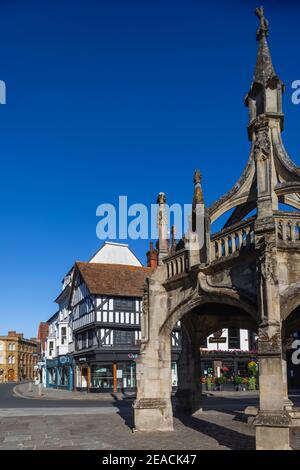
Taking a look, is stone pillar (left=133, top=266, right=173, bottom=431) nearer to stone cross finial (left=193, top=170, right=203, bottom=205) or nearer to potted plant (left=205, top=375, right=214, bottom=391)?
stone cross finial (left=193, top=170, right=203, bottom=205)

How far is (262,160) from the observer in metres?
11.6

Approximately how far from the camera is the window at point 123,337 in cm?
4244

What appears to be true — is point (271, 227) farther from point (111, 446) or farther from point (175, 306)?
point (111, 446)

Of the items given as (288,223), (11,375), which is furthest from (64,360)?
(11,375)

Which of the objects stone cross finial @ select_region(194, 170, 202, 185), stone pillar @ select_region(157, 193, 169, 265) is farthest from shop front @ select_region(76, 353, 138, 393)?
stone cross finial @ select_region(194, 170, 202, 185)

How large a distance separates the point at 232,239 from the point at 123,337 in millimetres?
31951

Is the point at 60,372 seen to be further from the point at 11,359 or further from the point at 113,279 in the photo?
the point at 11,359

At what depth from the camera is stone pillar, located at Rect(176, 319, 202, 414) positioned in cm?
1816

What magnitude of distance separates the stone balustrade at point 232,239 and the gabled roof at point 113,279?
29.5m

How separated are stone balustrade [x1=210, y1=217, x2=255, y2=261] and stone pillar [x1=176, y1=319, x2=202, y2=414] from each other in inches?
231

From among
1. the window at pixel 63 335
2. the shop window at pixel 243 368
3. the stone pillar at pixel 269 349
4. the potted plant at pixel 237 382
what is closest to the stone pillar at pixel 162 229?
the stone pillar at pixel 269 349

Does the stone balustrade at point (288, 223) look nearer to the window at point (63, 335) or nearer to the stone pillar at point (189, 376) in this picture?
the stone pillar at point (189, 376)

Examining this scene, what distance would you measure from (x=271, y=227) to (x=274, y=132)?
524 cm

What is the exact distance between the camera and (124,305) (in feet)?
142
